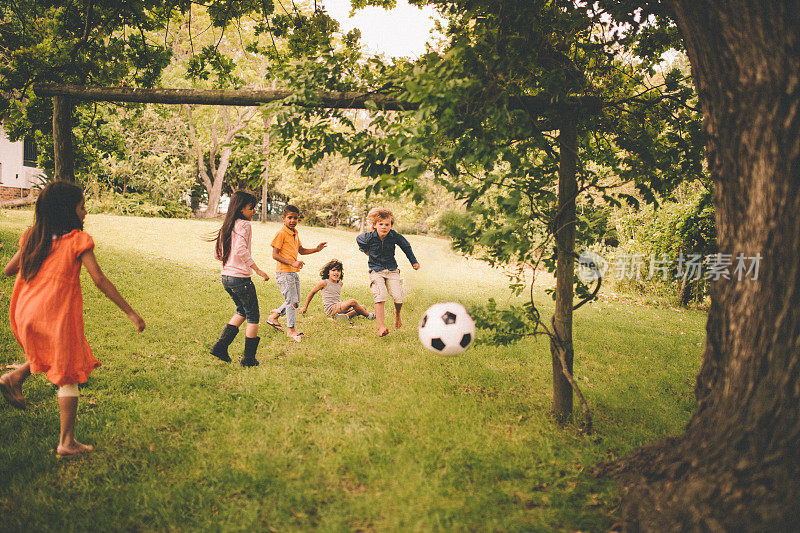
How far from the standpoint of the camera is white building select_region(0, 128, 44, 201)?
2317 centimetres

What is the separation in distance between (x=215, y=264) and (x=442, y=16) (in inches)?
375

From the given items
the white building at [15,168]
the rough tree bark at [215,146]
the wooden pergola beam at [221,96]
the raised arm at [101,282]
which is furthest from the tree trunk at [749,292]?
the white building at [15,168]

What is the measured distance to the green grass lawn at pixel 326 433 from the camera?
105 inches

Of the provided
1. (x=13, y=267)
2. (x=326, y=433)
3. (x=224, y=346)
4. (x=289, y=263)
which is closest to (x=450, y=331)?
(x=326, y=433)

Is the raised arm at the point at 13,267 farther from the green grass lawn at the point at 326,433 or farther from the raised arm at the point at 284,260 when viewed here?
the raised arm at the point at 284,260

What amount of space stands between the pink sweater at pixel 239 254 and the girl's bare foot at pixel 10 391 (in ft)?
6.66

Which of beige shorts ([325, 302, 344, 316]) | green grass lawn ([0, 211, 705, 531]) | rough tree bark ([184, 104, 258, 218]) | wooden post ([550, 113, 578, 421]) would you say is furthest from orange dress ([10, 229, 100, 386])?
rough tree bark ([184, 104, 258, 218])

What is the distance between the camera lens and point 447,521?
2.57 metres

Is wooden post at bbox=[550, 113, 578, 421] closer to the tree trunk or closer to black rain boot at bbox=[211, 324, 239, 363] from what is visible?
the tree trunk

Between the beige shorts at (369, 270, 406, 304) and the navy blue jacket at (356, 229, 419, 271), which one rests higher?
the navy blue jacket at (356, 229, 419, 271)

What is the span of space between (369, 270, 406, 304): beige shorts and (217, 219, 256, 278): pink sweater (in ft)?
6.55

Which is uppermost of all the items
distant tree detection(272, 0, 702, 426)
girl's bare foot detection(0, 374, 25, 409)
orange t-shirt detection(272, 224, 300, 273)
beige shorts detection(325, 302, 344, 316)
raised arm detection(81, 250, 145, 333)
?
distant tree detection(272, 0, 702, 426)

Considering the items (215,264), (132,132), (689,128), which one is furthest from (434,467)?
(132,132)

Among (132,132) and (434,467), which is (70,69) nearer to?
(434,467)
